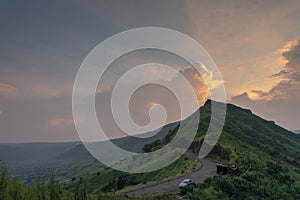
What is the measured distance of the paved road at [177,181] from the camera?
52381mm

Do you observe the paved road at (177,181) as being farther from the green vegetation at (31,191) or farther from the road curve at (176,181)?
the green vegetation at (31,191)

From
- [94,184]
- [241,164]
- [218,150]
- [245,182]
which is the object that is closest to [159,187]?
[245,182]

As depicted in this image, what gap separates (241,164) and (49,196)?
183ft

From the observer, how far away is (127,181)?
82.8 m

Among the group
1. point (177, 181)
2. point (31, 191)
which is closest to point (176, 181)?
point (177, 181)

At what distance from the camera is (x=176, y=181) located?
195 feet

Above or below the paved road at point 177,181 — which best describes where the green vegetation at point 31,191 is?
above

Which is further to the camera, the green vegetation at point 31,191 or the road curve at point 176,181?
the road curve at point 176,181

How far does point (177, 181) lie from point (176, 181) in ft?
0.71

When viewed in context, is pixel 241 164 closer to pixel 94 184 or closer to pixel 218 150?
pixel 218 150

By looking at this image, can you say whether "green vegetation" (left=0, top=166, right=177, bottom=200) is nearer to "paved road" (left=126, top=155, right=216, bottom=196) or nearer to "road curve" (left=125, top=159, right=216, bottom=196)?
"paved road" (left=126, top=155, right=216, bottom=196)

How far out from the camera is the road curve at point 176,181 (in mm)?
52344

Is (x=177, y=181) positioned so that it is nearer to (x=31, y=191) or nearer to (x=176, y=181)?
(x=176, y=181)

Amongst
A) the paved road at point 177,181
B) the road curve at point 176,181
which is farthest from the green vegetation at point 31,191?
the road curve at point 176,181
